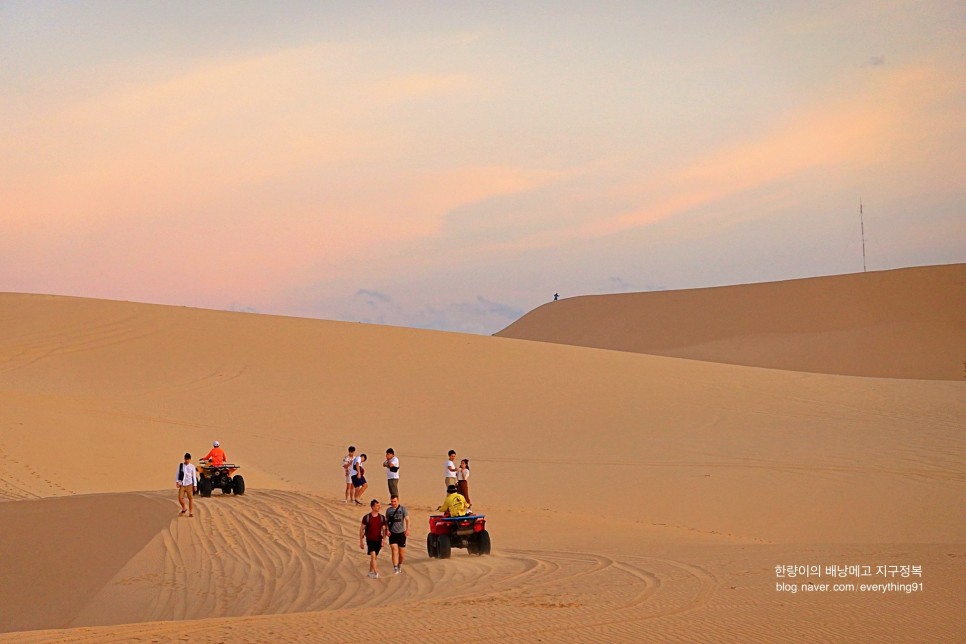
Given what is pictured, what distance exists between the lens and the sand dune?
182 ft

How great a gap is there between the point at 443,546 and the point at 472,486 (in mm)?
8860

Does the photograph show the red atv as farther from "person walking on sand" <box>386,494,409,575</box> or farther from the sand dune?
the sand dune

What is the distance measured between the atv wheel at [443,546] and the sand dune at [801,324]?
41.9 meters

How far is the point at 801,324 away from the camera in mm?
67375

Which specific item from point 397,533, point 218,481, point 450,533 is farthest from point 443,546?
point 218,481

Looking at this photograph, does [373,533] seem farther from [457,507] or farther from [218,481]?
[218,481]

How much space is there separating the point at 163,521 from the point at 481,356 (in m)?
22.0

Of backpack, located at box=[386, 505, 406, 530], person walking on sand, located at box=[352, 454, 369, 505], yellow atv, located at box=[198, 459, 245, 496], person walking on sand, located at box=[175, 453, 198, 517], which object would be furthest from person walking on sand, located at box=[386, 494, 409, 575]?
yellow atv, located at box=[198, 459, 245, 496]

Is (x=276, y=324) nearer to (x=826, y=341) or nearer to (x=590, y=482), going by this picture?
(x=590, y=482)

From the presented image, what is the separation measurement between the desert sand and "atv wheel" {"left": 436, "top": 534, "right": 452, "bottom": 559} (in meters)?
0.12

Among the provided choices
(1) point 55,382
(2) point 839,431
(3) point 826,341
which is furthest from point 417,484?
(3) point 826,341

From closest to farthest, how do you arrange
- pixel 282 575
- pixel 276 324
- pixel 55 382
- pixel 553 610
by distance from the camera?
pixel 553 610, pixel 282 575, pixel 55 382, pixel 276 324

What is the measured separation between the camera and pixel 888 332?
197ft

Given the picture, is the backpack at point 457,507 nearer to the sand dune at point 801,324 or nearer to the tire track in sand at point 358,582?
the tire track in sand at point 358,582
